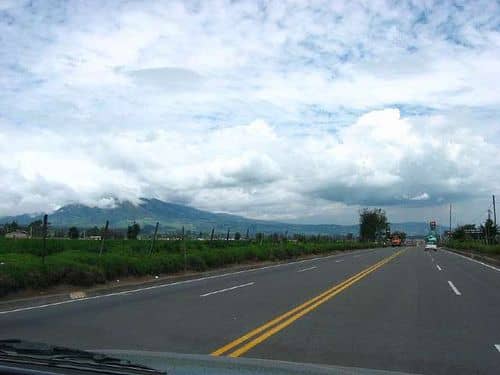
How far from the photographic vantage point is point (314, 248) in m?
61.6

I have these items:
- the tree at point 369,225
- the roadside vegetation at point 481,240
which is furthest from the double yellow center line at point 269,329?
the tree at point 369,225

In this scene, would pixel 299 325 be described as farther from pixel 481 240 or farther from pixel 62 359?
pixel 481 240

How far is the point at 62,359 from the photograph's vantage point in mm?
4340

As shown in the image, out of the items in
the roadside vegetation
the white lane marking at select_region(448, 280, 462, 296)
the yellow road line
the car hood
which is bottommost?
the yellow road line

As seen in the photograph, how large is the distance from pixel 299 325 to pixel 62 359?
7846 millimetres

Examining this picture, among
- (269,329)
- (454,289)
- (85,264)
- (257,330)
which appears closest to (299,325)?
(269,329)

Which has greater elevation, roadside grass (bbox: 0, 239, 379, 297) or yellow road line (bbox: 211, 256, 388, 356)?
roadside grass (bbox: 0, 239, 379, 297)

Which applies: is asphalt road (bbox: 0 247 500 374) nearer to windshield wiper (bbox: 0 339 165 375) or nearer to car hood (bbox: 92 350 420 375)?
car hood (bbox: 92 350 420 375)

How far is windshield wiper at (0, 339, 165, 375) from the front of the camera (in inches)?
160

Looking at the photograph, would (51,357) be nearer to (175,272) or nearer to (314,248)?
(175,272)

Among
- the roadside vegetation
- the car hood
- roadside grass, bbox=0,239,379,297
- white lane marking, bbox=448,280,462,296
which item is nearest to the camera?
the car hood

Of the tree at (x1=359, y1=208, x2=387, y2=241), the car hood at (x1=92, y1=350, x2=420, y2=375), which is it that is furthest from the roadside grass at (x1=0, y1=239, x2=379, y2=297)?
the tree at (x1=359, y1=208, x2=387, y2=241)

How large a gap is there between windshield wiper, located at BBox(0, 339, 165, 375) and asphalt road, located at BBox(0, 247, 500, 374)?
423 cm

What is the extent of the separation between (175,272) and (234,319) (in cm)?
1520
